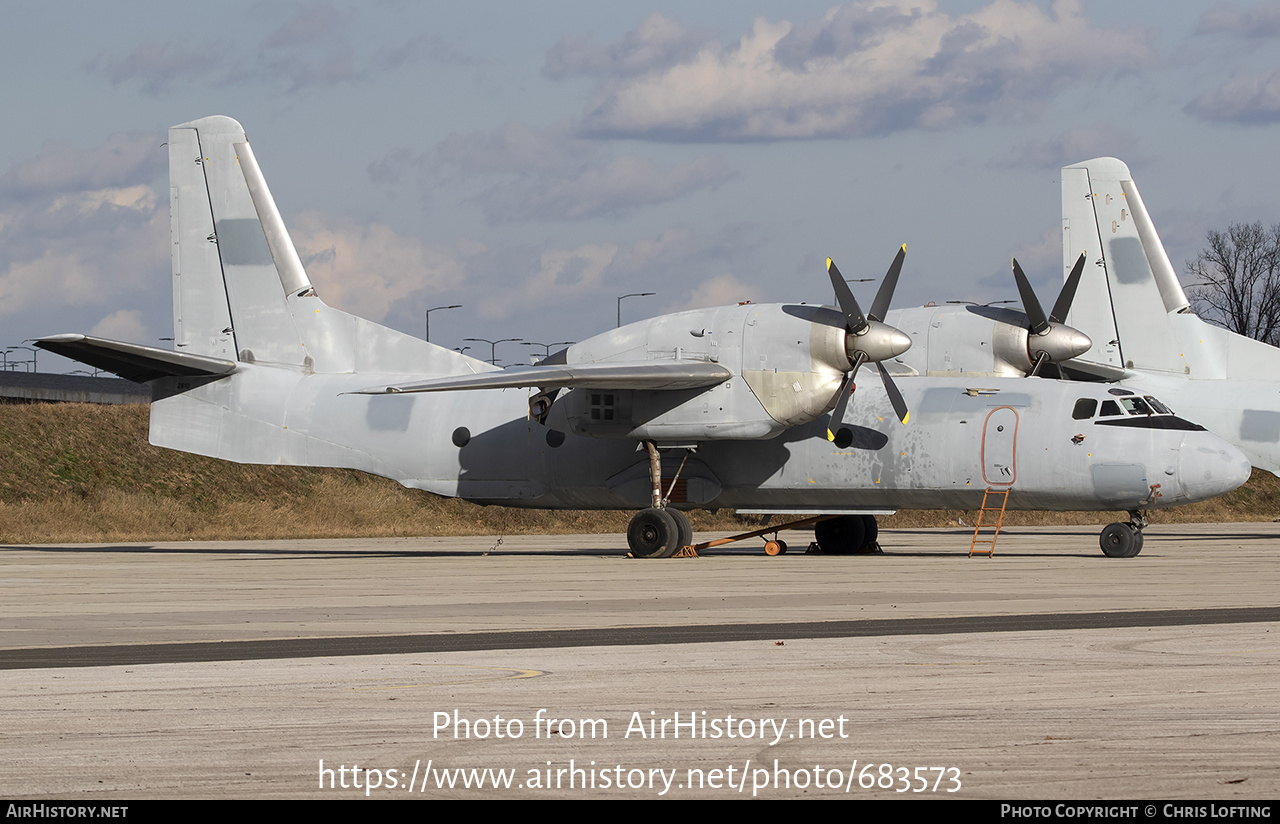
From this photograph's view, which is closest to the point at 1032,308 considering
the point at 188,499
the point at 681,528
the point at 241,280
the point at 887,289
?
the point at 887,289

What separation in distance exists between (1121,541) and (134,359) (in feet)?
67.9

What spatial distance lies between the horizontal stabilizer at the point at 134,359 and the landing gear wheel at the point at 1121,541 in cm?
1924

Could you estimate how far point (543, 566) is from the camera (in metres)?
25.6

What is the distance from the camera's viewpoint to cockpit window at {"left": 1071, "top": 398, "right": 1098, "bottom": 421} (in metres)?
26.5

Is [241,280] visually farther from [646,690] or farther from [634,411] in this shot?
[646,690]

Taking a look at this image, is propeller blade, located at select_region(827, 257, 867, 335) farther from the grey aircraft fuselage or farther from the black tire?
the black tire

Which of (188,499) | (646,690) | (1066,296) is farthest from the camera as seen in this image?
(188,499)

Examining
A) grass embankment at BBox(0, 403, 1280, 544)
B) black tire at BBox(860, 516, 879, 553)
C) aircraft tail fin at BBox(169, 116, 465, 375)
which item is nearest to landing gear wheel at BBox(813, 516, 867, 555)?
black tire at BBox(860, 516, 879, 553)

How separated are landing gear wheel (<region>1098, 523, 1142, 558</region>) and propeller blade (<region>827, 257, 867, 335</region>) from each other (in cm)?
631

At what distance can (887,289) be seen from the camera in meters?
28.0

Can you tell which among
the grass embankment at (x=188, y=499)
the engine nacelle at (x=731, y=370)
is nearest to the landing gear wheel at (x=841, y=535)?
the engine nacelle at (x=731, y=370)

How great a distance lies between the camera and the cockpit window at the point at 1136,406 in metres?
26.5

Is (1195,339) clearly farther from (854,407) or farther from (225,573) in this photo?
(225,573)
